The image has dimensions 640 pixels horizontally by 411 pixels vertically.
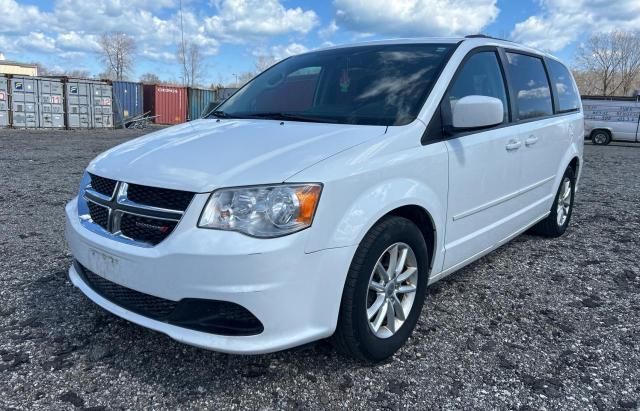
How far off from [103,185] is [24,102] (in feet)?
74.7

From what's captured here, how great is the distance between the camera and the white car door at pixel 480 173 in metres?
2.98

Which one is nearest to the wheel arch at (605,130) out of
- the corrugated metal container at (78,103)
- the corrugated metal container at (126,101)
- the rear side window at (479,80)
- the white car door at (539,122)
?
the white car door at (539,122)

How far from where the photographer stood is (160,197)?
2.26m

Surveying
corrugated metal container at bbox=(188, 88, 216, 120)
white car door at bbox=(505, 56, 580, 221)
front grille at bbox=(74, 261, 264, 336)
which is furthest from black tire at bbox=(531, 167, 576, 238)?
corrugated metal container at bbox=(188, 88, 216, 120)

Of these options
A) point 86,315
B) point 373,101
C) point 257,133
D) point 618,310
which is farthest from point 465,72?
point 86,315

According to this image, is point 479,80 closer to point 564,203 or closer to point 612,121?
point 564,203

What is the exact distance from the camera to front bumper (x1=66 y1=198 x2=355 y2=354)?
207 centimetres

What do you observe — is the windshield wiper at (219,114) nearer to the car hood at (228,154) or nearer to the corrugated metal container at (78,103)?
the car hood at (228,154)

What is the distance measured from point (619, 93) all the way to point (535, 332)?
2493 inches

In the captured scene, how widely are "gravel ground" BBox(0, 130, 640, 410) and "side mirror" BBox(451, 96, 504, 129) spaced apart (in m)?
1.25

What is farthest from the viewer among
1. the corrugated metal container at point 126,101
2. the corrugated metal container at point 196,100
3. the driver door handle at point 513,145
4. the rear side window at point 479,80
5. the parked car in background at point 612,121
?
the corrugated metal container at point 196,100

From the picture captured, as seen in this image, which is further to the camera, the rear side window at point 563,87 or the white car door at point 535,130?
the rear side window at point 563,87

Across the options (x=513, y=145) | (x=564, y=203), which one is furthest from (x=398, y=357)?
(x=564, y=203)

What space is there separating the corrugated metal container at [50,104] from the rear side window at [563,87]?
2271cm
